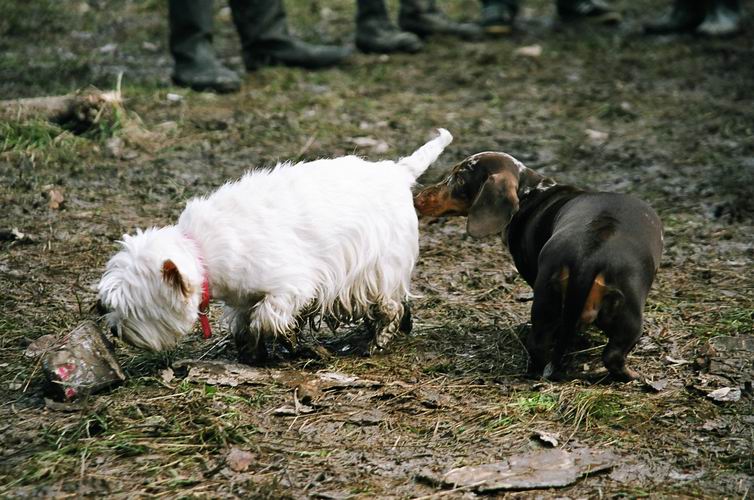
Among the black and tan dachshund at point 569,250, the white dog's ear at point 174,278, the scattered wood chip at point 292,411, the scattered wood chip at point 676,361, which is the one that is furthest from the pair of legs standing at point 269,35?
the scattered wood chip at point 676,361

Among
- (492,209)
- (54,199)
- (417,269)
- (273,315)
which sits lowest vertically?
(417,269)

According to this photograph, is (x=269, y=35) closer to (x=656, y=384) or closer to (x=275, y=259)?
(x=275, y=259)

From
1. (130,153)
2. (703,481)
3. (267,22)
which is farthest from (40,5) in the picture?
(703,481)

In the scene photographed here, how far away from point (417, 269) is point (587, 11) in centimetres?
Result: 663

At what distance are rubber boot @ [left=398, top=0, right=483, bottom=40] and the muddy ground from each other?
190mm

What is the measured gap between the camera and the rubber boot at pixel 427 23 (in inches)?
397

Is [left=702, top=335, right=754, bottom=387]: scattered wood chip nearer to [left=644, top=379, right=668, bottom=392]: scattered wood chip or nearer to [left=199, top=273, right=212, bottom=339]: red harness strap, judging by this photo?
[left=644, top=379, right=668, bottom=392]: scattered wood chip

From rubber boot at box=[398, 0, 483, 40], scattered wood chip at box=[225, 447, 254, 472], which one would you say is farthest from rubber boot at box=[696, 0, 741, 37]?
scattered wood chip at box=[225, 447, 254, 472]

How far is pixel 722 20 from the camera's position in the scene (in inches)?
394

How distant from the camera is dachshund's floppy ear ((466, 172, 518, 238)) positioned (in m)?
4.38

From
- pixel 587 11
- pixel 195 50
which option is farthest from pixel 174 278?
pixel 587 11

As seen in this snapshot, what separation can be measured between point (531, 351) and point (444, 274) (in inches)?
50.6

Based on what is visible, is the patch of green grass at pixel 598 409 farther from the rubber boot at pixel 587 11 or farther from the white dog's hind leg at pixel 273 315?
the rubber boot at pixel 587 11

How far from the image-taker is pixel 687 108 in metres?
7.92
